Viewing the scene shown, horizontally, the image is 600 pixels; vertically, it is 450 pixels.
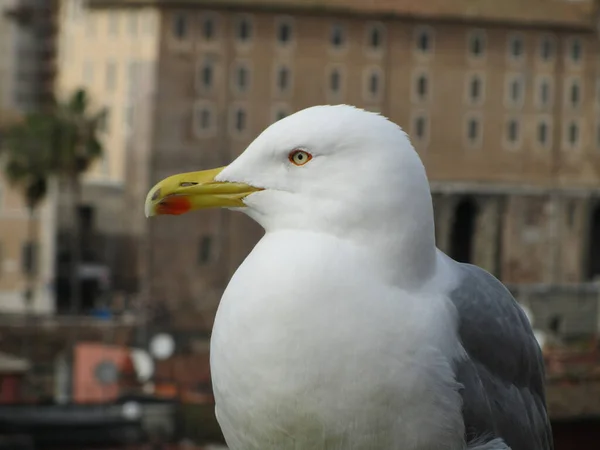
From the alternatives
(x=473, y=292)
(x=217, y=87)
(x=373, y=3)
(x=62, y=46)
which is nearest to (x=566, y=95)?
(x=373, y=3)

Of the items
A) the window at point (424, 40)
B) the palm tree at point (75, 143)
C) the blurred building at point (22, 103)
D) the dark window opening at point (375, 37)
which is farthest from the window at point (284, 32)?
the palm tree at point (75, 143)

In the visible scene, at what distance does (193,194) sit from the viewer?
3.06 m

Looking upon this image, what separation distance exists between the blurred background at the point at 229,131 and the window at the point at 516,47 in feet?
0.13

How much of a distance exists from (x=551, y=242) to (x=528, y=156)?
1858 mm

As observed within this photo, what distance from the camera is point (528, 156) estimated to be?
41656 millimetres

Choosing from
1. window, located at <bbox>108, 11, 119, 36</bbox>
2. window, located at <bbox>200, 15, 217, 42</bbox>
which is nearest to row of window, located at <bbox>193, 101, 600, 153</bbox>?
window, located at <bbox>200, 15, 217, 42</bbox>

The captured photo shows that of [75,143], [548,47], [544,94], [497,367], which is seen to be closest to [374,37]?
[548,47]

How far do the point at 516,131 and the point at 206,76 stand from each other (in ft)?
22.9

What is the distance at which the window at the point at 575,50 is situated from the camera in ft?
137

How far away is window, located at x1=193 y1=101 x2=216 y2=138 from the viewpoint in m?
38.2

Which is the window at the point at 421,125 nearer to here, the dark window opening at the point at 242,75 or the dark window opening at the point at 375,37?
the dark window opening at the point at 375,37

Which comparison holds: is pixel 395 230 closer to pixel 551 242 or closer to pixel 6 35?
pixel 6 35

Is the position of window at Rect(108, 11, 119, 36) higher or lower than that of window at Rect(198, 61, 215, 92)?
higher

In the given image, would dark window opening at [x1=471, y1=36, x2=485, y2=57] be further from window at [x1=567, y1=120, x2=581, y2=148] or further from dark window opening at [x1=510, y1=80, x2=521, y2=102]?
window at [x1=567, y1=120, x2=581, y2=148]
